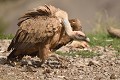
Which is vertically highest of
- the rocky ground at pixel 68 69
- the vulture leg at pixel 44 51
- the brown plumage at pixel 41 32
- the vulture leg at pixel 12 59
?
the brown plumage at pixel 41 32

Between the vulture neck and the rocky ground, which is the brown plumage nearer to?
the vulture neck

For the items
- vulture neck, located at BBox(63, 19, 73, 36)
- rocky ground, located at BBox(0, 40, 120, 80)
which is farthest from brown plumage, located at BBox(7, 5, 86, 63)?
rocky ground, located at BBox(0, 40, 120, 80)

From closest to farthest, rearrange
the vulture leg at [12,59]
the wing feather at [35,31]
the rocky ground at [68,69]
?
1. the rocky ground at [68,69]
2. the wing feather at [35,31]
3. the vulture leg at [12,59]

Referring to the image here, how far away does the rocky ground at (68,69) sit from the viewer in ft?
33.3

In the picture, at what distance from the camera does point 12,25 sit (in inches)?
909

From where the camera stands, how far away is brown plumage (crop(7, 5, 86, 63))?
33.9ft

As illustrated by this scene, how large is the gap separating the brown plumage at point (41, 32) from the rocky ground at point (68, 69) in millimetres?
304

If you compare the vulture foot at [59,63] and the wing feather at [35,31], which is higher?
the wing feather at [35,31]

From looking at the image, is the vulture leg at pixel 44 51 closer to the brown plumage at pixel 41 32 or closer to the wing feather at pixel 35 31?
the brown plumage at pixel 41 32

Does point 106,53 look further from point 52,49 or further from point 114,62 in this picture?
point 52,49

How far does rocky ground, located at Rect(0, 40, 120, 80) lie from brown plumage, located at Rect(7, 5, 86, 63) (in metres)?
0.30

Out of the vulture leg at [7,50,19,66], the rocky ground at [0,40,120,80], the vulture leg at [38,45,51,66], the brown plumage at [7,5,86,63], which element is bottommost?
the rocky ground at [0,40,120,80]

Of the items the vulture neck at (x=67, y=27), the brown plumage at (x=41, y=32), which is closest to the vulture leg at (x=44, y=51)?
the brown plumage at (x=41, y=32)

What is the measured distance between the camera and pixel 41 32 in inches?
407
